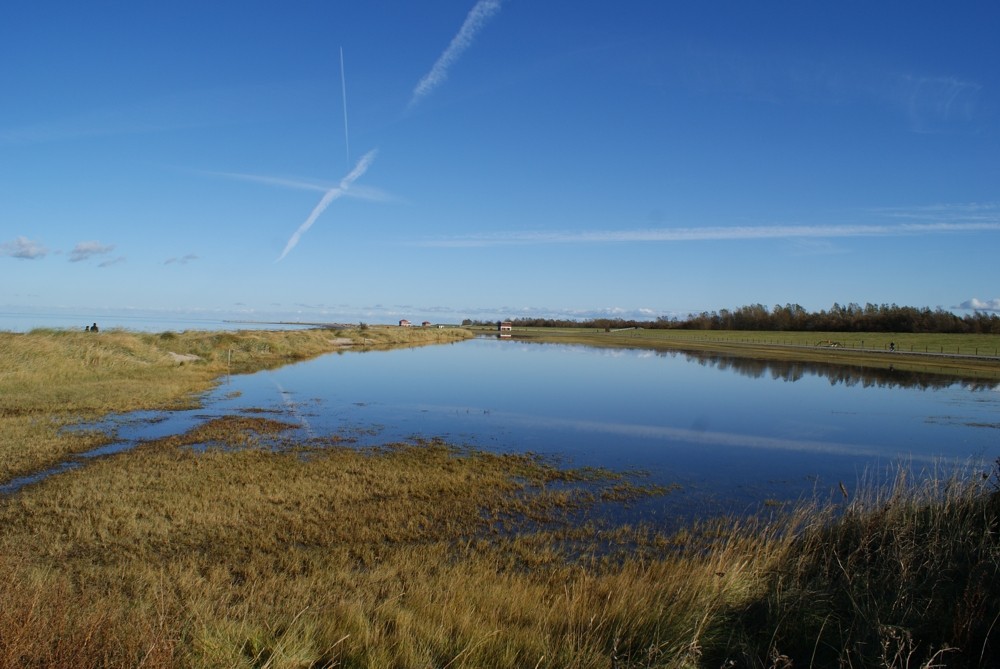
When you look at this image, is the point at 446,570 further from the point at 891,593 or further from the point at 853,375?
the point at 853,375

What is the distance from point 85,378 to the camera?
24656mm

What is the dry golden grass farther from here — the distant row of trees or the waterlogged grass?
the distant row of trees

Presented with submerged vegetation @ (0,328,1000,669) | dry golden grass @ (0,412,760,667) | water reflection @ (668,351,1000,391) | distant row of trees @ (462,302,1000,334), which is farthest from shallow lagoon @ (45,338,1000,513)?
distant row of trees @ (462,302,1000,334)

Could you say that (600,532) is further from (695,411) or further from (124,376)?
(124,376)

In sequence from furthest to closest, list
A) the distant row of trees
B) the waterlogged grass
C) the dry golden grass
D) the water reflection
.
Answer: the distant row of trees < the water reflection < the waterlogged grass < the dry golden grass

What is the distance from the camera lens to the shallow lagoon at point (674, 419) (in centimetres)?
1380

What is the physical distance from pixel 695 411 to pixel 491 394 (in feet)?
28.4

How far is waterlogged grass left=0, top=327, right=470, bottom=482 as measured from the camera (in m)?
13.4

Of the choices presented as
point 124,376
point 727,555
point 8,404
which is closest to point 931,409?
point 727,555

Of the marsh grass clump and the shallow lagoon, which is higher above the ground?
the marsh grass clump

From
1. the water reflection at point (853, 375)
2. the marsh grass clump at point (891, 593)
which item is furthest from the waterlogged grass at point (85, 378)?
the water reflection at point (853, 375)

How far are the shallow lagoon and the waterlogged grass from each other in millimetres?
1434

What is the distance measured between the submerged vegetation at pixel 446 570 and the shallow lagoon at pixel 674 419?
2124 mm

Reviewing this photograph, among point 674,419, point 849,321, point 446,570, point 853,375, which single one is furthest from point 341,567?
point 849,321
